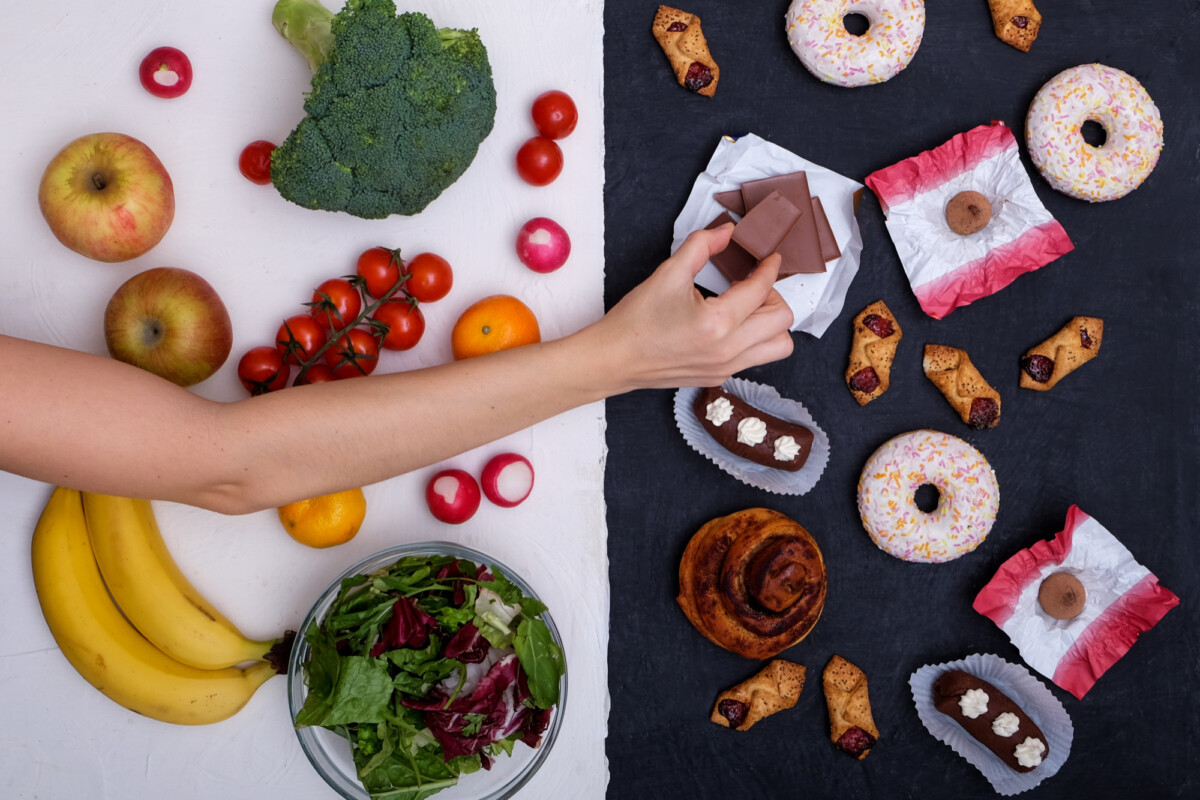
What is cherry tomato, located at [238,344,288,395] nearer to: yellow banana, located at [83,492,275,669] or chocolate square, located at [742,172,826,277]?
yellow banana, located at [83,492,275,669]

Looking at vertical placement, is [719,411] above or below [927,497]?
above

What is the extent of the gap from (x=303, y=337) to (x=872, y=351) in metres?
1.05

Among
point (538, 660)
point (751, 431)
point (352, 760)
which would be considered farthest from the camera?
point (751, 431)

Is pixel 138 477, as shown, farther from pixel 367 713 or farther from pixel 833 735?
pixel 833 735

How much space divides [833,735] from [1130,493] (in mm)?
780

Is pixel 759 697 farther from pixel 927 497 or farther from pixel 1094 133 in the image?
pixel 1094 133

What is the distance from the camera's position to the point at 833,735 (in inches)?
58.6

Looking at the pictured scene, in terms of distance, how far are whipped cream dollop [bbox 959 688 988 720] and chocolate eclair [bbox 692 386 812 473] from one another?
53 centimetres

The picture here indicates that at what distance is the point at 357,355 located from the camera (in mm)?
1311

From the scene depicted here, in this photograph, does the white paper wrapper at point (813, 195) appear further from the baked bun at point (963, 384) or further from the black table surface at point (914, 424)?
the baked bun at point (963, 384)

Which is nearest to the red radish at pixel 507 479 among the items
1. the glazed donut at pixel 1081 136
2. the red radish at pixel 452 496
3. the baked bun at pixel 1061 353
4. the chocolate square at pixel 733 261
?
the red radish at pixel 452 496

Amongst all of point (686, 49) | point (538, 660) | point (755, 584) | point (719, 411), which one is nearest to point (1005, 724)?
point (755, 584)

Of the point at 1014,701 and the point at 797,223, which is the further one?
the point at 1014,701

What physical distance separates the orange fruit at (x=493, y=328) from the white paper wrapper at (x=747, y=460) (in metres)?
0.31
